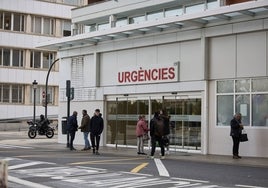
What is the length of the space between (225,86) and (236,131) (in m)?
2.70

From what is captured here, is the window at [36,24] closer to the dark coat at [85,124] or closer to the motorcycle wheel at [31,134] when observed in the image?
the motorcycle wheel at [31,134]

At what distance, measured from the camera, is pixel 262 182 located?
40.8 feet

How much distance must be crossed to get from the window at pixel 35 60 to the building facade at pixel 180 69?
2190 centimetres

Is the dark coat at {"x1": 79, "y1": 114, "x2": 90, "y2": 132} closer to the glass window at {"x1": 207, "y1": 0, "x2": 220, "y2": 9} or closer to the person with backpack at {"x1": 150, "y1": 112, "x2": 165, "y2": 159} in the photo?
the person with backpack at {"x1": 150, "y1": 112, "x2": 165, "y2": 159}

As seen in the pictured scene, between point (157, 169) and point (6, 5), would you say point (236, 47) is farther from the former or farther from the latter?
point (6, 5)

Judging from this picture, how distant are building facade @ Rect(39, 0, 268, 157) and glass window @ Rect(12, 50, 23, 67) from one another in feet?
68.9

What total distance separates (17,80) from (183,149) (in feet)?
98.4

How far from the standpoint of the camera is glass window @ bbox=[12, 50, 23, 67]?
49.3 m

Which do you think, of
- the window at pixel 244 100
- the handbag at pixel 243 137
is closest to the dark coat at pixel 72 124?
the window at pixel 244 100

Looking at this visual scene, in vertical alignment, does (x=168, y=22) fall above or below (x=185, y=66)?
above

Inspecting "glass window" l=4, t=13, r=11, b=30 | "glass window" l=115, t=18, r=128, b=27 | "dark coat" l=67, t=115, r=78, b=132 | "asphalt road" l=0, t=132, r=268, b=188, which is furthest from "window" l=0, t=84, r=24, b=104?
"asphalt road" l=0, t=132, r=268, b=188

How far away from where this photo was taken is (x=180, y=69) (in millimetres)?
22656

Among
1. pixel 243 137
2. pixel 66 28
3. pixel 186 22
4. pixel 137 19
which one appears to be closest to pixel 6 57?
pixel 66 28

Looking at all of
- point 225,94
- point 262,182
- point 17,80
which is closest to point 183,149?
point 225,94
